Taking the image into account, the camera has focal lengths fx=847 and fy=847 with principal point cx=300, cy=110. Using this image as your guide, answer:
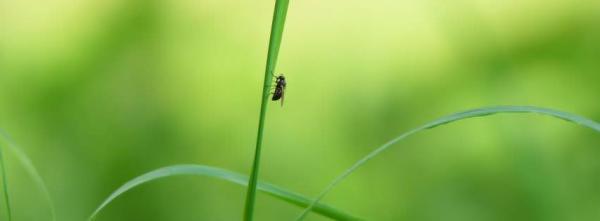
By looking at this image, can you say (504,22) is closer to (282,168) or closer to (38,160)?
(282,168)

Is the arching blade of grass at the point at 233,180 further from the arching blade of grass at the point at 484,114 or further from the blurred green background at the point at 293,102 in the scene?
the blurred green background at the point at 293,102

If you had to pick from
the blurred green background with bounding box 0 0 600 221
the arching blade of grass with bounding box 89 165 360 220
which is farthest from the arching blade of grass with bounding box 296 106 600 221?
the blurred green background with bounding box 0 0 600 221

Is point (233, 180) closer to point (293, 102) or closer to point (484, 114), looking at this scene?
point (484, 114)

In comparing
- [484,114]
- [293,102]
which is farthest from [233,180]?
[293,102]

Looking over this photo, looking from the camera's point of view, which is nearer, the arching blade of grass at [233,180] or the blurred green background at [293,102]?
the arching blade of grass at [233,180]

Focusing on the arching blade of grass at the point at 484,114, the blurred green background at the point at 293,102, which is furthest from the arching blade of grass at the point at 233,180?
the blurred green background at the point at 293,102

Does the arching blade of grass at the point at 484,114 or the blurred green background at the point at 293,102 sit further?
the blurred green background at the point at 293,102

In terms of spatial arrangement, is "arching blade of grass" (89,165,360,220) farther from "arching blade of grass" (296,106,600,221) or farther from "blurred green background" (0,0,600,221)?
"blurred green background" (0,0,600,221)

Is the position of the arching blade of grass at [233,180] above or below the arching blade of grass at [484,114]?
below
